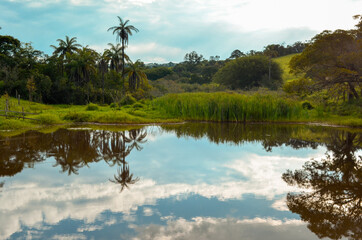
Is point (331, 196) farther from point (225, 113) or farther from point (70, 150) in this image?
point (225, 113)

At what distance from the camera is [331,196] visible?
17.8 feet

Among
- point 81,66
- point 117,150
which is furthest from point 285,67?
point 117,150

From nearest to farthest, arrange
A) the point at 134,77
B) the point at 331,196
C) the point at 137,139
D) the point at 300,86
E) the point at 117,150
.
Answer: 1. the point at 331,196
2. the point at 117,150
3. the point at 137,139
4. the point at 300,86
5. the point at 134,77

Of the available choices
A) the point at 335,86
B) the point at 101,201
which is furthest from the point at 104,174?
the point at 335,86

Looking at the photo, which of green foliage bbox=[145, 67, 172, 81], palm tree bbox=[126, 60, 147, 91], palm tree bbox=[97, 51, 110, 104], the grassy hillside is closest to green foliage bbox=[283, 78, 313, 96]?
palm tree bbox=[126, 60, 147, 91]

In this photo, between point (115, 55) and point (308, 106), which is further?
point (115, 55)

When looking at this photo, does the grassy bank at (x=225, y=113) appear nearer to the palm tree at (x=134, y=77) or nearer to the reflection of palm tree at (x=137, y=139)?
the reflection of palm tree at (x=137, y=139)

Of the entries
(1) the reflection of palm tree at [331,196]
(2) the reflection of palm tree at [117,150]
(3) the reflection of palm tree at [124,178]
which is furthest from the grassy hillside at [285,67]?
(3) the reflection of palm tree at [124,178]

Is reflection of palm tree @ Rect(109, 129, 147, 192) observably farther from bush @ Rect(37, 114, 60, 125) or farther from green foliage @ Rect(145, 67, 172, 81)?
green foliage @ Rect(145, 67, 172, 81)

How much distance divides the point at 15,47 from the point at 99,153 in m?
34.8

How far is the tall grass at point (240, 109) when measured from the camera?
58.3ft

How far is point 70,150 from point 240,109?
37.1 feet

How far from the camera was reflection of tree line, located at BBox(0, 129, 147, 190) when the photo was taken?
292 inches

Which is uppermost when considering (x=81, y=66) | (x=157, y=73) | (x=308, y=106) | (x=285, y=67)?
(x=157, y=73)
